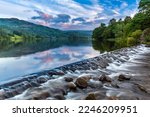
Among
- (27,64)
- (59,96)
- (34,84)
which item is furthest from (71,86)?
(27,64)

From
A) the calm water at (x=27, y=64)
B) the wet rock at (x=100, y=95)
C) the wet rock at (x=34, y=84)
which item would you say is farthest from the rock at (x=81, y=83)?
the calm water at (x=27, y=64)

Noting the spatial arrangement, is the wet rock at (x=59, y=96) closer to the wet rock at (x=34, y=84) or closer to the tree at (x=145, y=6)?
the wet rock at (x=34, y=84)

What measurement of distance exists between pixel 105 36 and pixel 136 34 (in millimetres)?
53157

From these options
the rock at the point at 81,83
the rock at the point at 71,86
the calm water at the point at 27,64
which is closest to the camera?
the rock at the point at 71,86

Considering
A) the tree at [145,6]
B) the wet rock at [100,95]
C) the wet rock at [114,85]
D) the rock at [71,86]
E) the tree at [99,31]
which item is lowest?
the tree at [99,31]

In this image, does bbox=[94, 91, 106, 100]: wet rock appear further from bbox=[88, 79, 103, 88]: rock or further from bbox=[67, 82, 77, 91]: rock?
bbox=[88, 79, 103, 88]: rock

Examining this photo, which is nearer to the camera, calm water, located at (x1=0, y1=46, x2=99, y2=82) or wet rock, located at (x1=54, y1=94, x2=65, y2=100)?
wet rock, located at (x1=54, y1=94, x2=65, y2=100)

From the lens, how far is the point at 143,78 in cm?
1181

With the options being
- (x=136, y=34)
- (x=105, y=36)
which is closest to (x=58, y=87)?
(x=136, y=34)

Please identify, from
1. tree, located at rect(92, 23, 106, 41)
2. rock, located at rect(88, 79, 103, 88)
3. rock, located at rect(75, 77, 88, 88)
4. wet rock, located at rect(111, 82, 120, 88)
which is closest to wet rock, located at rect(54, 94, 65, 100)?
rock, located at rect(75, 77, 88, 88)

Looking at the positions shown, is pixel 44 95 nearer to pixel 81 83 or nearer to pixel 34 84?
pixel 81 83

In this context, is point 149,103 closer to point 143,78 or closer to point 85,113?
point 85,113

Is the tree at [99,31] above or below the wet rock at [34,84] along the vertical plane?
below

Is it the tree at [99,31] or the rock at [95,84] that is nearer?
the rock at [95,84]
